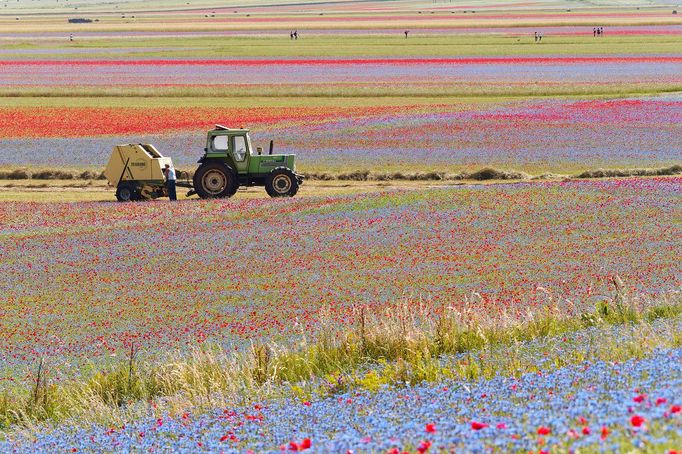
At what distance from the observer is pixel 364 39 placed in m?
146

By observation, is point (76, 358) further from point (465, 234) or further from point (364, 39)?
point (364, 39)

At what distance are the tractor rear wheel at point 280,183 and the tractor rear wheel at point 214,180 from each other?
1.41 meters

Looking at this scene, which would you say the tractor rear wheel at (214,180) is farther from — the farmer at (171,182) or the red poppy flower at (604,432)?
the red poppy flower at (604,432)

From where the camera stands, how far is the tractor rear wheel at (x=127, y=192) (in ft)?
132

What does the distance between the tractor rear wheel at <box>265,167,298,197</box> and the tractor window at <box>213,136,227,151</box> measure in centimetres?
201

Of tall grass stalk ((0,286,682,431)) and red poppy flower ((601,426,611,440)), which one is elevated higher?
red poppy flower ((601,426,611,440))

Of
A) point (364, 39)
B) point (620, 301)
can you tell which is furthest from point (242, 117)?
point (364, 39)

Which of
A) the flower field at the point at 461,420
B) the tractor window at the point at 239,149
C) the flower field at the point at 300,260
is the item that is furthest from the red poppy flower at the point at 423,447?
the tractor window at the point at 239,149

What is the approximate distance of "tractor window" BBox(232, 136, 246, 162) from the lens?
39.4 m

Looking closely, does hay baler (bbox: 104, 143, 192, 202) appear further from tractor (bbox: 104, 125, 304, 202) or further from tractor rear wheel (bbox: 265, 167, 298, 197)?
tractor rear wheel (bbox: 265, 167, 298, 197)

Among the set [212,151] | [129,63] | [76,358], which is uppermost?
[129,63]

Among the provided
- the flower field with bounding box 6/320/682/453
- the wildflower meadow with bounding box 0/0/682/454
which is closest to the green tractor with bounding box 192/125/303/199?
the wildflower meadow with bounding box 0/0/682/454

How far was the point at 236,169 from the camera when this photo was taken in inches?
1558

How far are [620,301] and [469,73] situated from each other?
71.3 m
